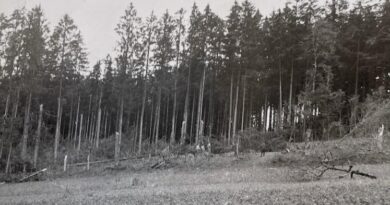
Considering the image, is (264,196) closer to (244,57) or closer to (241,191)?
(241,191)

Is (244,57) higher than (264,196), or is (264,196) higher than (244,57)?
(244,57)

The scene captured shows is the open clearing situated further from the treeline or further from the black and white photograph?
the treeline

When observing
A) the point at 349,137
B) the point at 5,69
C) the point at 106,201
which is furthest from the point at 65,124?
the point at 106,201

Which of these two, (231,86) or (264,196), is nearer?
(264,196)

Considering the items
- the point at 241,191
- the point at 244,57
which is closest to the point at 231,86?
the point at 244,57

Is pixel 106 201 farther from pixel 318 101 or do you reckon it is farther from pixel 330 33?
pixel 330 33

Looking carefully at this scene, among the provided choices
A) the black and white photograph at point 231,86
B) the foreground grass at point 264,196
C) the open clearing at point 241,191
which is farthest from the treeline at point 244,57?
the foreground grass at point 264,196

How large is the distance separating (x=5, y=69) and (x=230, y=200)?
2518 centimetres

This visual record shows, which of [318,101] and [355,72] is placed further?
Result: [355,72]

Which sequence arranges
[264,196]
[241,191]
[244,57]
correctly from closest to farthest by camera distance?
[264,196] → [241,191] → [244,57]

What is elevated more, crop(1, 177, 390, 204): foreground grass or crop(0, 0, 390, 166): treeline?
crop(0, 0, 390, 166): treeline

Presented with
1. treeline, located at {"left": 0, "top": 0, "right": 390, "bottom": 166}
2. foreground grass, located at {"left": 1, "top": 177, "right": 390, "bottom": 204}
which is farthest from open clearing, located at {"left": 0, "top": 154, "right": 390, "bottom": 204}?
treeline, located at {"left": 0, "top": 0, "right": 390, "bottom": 166}

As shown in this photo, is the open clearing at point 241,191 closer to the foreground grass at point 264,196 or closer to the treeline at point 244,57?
the foreground grass at point 264,196

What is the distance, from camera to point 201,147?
33.4 meters
